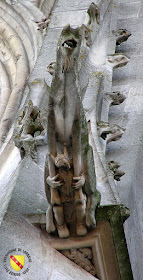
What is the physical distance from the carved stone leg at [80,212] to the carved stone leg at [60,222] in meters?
0.08

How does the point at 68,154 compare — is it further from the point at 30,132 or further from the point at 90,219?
the point at 30,132

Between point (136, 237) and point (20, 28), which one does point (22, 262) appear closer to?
point (136, 237)

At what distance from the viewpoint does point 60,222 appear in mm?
4125

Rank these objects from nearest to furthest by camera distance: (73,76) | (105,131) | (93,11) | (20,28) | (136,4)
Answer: (73,76)
(105,131)
(93,11)
(20,28)
(136,4)

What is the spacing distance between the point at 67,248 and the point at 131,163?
1.62 metres

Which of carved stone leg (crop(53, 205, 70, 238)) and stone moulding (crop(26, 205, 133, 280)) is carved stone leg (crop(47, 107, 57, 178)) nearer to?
carved stone leg (crop(53, 205, 70, 238))

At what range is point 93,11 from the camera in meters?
7.02

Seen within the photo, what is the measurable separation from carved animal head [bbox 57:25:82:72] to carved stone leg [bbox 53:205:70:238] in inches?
33.3

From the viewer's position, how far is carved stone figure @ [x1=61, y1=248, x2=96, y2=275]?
418 centimetres

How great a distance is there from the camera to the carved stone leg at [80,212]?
13.3ft

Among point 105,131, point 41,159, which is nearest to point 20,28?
point 105,131
